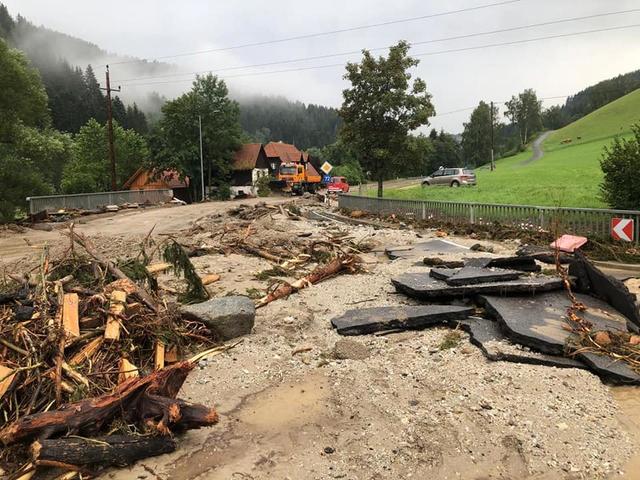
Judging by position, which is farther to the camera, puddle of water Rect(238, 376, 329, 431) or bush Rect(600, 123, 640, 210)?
bush Rect(600, 123, 640, 210)

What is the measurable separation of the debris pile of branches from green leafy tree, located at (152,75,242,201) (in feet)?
165

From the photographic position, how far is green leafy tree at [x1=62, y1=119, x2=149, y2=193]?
227 ft

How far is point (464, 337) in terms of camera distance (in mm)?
5980

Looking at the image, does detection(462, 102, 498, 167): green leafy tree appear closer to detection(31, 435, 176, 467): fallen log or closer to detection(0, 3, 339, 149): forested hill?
detection(0, 3, 339, 149): forested hill

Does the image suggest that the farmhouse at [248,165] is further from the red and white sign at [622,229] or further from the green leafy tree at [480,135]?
the red and white sign at [622,229]

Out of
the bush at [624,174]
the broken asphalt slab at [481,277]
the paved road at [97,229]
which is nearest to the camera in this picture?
the broken asphalt slab at [481,277]

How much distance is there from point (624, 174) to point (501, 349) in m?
9.39

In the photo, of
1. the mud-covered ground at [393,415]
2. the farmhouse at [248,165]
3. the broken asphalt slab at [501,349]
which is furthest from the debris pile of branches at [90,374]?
the farmhouse at [248,165]

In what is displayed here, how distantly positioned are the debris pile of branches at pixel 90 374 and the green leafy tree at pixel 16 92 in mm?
27828

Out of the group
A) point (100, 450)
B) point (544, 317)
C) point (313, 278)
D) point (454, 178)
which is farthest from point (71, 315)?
point (454, 178)

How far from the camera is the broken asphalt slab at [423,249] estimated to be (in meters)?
12.3

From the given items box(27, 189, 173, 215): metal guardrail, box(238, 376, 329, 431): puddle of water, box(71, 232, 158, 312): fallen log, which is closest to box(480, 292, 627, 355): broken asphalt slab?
box(238, 376, 329, 431): puddle of water

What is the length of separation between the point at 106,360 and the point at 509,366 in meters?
4.12

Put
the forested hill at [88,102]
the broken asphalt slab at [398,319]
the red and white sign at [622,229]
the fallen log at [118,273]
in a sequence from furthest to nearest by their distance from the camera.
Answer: the forested hill at [88,102], the red and white sign at [622,229], the broken asphalt slab at [398,319], the fallen log at [118,273]
